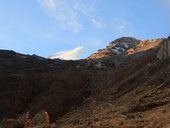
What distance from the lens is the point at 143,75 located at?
57344 millimetres

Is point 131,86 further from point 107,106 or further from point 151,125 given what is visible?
point 151,125

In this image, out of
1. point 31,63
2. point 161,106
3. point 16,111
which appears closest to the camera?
point 161,106

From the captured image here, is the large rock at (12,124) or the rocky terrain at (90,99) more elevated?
the rocky terrain at (90,99)

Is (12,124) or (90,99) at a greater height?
(90,99)

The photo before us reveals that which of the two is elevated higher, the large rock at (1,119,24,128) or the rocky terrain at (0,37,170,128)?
the rocky terrain at (0,37,170,128)

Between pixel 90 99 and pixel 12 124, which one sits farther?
pixel 90 99

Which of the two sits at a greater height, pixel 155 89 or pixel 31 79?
pixel 31 79

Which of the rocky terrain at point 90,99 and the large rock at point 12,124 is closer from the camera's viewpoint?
the large rock at point 12,124

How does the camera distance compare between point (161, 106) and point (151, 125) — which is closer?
point (151, 125)

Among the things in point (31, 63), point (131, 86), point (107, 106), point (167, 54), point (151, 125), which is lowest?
point (151, 125)

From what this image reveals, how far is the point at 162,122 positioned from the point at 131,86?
89.8 ft

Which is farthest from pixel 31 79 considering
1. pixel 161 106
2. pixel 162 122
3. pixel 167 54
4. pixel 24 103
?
pixel 162 122

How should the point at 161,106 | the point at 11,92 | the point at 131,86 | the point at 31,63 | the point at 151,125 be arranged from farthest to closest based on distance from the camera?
1. the point at 31,63
2. the point at 11,92
3. the point at 131,86
4. the point at 161,106
5. the point at 151,125

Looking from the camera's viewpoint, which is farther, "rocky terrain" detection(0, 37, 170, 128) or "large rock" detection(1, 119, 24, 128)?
"rocky terrain" detection(0, 37, 170, 128)
